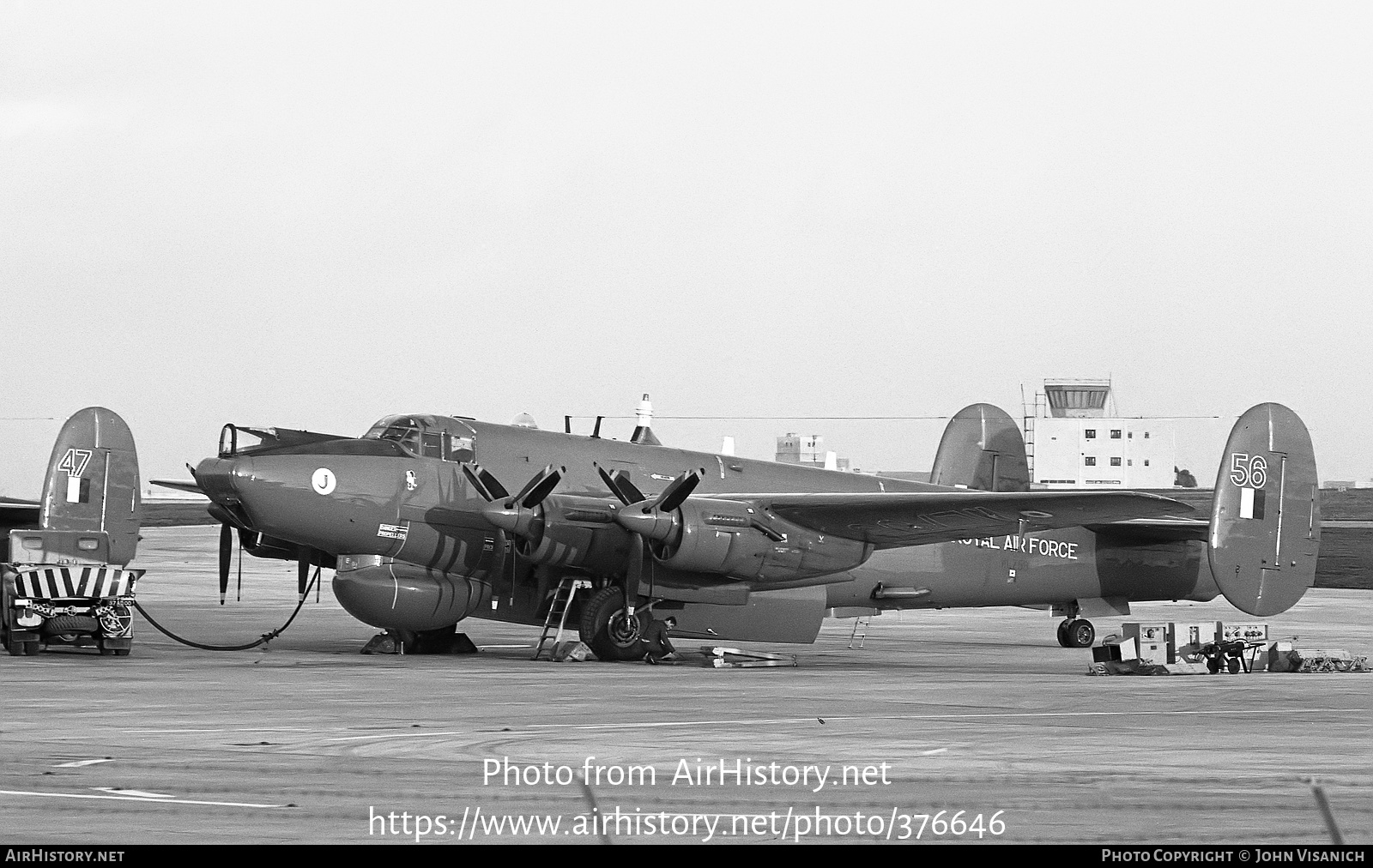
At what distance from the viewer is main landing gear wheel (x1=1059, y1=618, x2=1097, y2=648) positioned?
86.2 feet

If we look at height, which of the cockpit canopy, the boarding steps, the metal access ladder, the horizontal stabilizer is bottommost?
the boarding steps

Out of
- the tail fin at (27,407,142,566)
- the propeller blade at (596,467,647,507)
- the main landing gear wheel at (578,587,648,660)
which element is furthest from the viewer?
the tail fin at (27,407,142,566)

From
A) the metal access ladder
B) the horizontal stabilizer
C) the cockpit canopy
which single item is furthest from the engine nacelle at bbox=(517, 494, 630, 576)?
the horizontal stabilizer

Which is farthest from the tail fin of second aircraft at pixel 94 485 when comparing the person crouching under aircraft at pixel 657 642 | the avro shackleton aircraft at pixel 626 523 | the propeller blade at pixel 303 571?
the person crouching under aircraft at pixel 657 642

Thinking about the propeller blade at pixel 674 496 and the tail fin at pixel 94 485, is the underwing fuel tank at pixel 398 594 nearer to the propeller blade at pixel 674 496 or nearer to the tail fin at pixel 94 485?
the propeller blade at pixel 674 496

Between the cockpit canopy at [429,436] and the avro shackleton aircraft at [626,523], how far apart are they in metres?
0.03

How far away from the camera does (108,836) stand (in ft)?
20.3

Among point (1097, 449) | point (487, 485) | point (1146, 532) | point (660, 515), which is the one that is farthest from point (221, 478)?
point (1097, 449)

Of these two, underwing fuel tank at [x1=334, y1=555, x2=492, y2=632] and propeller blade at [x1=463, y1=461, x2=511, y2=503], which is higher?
propeller blade at [x1=463, y1=461, x2=511, y2=503]

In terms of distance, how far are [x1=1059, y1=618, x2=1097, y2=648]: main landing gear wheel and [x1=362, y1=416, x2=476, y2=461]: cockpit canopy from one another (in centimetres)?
1101

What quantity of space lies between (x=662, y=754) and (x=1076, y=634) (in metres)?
18.4

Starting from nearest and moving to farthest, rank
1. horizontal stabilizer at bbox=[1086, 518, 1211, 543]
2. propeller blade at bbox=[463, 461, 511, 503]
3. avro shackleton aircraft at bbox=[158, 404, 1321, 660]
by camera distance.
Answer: avro shackleton aircraft at bbox=[158, 404, 1321, 660] < propeller blade at bbox=[463, 461, 511, 503] < horizontal stabilizer at bbox=[1086, 518, 1211, 543]

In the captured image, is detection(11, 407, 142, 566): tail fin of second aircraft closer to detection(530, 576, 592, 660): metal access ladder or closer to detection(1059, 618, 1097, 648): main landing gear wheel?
detection(530, 576, 592, 660): metal access ladder
